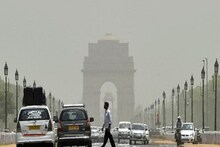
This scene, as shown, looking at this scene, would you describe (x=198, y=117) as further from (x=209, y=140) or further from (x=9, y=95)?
(x=209, y=140)

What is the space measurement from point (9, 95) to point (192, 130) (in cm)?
7222

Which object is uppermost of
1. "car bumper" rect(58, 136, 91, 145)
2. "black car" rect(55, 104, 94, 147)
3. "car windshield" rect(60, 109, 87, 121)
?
"car windshield" rect(60, 109, 87, 121)

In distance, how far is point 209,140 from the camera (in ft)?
249

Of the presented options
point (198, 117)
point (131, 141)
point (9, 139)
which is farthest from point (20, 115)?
point (198, 117)

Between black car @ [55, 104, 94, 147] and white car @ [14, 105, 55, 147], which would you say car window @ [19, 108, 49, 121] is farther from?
black car @ [55, 104, 94, 147]

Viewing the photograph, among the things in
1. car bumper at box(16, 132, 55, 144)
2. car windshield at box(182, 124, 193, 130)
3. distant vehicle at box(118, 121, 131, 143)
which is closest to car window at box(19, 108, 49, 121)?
car bumper at box(16, 132, 55, 144)

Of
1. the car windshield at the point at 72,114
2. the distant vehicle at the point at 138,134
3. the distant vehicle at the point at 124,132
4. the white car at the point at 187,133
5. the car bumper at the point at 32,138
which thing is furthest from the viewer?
the distant vehicle at the point at 124,132

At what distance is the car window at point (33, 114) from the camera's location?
4378cm

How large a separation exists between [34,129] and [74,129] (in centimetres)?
498

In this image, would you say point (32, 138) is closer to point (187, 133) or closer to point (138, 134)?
point (138, 134)

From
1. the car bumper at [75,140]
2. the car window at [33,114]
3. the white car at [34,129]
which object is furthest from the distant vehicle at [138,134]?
the white car at [34,129]

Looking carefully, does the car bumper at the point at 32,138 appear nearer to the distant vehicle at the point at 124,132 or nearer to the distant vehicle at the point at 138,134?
the distant vehicle at the point at 138,134

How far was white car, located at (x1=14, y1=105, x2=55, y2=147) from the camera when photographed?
43406 mm

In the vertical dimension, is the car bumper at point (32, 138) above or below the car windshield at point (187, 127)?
below
